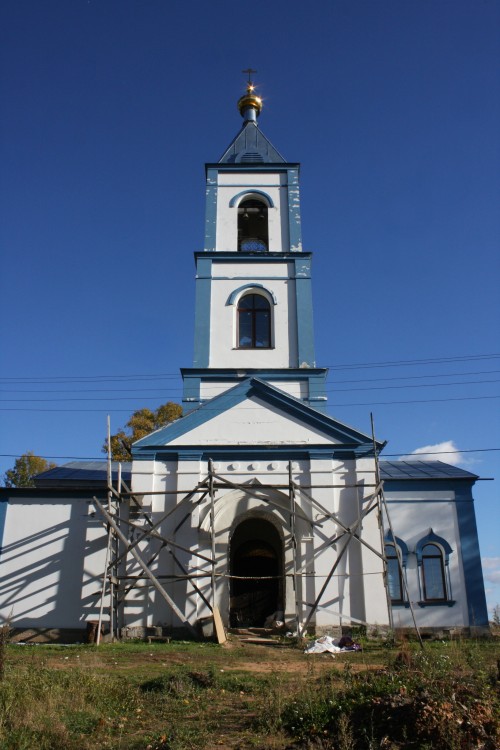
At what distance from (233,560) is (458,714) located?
476 inches

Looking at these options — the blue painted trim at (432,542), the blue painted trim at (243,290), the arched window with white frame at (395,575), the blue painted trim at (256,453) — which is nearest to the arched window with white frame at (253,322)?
the blue painted trim at (243,290)

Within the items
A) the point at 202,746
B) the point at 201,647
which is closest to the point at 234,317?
the point at 201,647

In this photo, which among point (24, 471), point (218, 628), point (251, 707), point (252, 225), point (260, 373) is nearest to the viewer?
point (251, 707)

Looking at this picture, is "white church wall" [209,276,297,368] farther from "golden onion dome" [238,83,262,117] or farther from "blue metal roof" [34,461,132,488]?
"golden onion dome" [238,83,262,117]

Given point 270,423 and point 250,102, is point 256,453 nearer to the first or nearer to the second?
point 270,423

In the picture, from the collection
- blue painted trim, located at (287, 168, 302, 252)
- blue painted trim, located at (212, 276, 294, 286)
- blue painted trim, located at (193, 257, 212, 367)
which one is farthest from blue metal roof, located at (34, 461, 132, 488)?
blue painted trim, located at (287, 168, 302, 252)

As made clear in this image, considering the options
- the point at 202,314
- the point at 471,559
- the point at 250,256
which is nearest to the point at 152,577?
the point at 202,314

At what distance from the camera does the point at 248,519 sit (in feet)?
51.9

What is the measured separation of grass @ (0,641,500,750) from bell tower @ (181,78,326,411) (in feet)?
28.4

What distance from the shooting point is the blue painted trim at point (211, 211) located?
61.9 ft

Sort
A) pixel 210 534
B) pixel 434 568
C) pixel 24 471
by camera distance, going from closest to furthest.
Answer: pixel 210 534, pixel 434 568, pixel 24 471

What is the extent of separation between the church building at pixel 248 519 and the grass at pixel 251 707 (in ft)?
14.6

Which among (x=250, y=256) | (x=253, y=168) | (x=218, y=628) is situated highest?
(x=253, y=168)

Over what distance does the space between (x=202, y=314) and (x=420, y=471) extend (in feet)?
24.4
